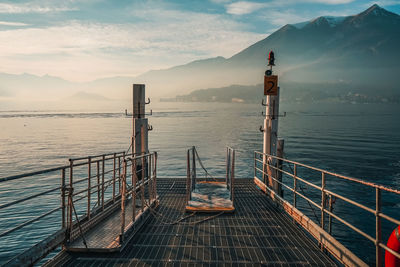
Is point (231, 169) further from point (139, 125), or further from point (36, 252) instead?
point (36, 252)

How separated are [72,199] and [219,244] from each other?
4.14m

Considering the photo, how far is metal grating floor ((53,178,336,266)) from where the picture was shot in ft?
16.3

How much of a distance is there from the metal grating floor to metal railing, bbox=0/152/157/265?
0.52 meters

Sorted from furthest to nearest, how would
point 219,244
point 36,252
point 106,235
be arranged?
point 106,235 < point 219,244 < point 36,252

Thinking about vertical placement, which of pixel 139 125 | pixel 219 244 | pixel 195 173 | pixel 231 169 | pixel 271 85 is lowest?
pixel 219 244

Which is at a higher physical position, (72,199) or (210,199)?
(72,199)

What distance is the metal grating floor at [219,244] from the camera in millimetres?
4961

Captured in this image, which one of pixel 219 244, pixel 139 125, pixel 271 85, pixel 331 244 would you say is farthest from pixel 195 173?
pixel 331 244

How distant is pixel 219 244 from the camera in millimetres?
5703

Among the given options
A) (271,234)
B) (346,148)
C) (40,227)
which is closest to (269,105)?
(271,234)

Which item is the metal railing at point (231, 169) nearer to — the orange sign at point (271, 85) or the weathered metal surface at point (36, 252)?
the orange sign at point (271, 85)

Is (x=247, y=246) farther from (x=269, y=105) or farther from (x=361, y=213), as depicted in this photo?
(x=361, y=213)

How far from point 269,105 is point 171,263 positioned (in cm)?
744

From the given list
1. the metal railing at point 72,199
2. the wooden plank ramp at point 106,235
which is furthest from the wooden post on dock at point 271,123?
the wooden plank ramp at point 106,235
